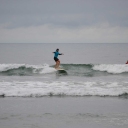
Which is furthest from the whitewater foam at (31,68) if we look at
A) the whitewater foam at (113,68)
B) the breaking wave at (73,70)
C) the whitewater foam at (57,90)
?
the whitewater foam at (57,90)

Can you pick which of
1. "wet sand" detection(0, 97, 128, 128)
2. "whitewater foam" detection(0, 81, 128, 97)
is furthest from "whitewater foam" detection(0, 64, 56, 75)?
"wet sand" detection(0, 97, 128, 128)

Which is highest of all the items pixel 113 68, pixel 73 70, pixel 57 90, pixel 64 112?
pixel 113 68

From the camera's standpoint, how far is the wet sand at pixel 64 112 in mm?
8195

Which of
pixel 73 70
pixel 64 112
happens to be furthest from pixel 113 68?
pixel 64 112

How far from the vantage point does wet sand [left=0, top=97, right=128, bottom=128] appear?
8195mm

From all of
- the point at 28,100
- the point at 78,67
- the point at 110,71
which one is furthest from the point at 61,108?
the point at 78,67

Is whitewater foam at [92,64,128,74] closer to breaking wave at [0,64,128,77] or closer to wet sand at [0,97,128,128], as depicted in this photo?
breaking wave at [0,64,128,77]

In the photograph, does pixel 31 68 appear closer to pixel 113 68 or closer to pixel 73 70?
pixel 73 70

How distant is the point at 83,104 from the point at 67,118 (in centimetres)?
189

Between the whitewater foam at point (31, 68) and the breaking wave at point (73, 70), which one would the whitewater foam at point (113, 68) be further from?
the whitewater foam at point (31, 68)

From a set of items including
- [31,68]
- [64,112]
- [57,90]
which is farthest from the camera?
[31,68]

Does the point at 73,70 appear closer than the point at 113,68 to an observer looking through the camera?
No

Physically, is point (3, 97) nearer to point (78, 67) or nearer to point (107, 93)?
point (107, 93)

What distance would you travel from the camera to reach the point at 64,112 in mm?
9383
